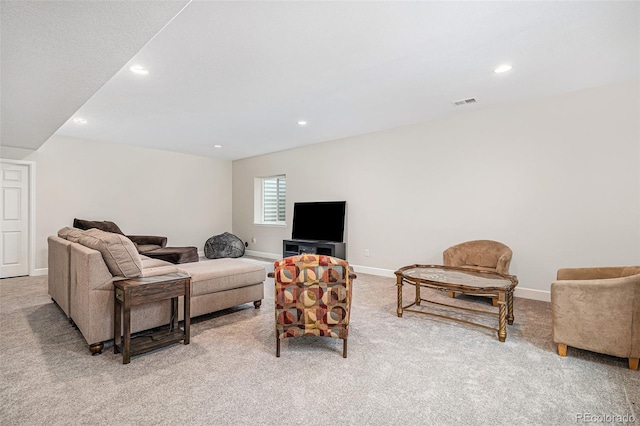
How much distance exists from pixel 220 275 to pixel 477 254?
323cm

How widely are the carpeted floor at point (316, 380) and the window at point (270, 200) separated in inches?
184

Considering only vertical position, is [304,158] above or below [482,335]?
above

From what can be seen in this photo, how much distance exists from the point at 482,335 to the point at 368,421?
1.66 meters

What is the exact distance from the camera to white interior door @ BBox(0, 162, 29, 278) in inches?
197

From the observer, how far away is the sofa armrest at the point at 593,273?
264cm

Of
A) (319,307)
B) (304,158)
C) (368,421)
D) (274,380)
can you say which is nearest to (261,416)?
(274,380)

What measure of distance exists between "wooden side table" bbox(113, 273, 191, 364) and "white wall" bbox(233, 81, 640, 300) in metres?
3.55

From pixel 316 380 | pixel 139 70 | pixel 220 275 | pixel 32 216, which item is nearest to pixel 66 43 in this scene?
pixel 139 70

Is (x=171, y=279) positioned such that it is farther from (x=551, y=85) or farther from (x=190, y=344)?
(x=551, y=85)

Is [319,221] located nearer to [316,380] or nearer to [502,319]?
[502,319]

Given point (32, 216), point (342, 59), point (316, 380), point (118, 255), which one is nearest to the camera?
point (316, 380)

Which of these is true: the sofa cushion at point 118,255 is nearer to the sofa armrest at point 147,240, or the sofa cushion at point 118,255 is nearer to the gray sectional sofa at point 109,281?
the gray sectional sofa at point 109,281

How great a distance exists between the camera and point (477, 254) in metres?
4.07

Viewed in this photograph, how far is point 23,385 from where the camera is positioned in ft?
6.29
